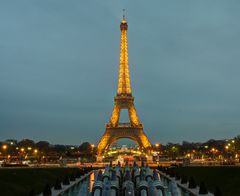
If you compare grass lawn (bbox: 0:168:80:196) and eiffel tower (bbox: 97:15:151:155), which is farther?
eiffel tower (bbox: 97:15:151:155)

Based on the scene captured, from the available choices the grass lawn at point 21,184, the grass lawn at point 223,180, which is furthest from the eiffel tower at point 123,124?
the grass lawn at point 21,184

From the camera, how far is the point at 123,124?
9294cm

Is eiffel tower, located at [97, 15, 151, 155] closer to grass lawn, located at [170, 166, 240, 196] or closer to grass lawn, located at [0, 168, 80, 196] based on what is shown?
grass lawn, located at [170, 166, 240, 196]

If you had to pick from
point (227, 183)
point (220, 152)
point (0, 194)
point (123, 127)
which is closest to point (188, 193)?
point (227, 183)

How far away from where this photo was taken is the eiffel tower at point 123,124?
90.1m

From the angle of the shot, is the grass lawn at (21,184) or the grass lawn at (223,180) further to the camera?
the grass lawn at (223,180)

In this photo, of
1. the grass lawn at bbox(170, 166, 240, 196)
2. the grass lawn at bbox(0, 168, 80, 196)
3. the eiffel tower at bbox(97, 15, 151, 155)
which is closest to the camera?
the grass lawn at bbox(0, 168, 80, 196)

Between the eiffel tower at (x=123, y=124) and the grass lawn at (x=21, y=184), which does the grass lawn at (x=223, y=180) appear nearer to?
the grass lawn at (x=21, y=184)

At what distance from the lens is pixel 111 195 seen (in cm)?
1770

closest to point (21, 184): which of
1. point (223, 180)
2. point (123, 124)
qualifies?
point (223, 180)

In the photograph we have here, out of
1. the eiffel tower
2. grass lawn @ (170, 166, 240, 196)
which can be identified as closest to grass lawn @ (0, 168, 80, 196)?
grass lawn @ (170, 166, 240, 196)

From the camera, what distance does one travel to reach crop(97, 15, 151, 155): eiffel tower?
90125mm

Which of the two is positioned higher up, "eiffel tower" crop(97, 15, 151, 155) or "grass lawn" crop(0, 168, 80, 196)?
"eiffel tower" crop(97, 15, 151, 155)

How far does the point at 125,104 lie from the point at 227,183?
203 ft
